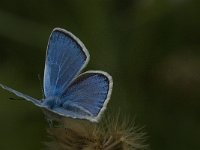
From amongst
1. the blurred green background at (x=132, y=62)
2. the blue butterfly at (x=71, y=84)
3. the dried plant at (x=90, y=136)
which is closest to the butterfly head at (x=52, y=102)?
the blue butterfly at (x=71, y=84)

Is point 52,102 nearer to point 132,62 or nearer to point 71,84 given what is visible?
point 71,84

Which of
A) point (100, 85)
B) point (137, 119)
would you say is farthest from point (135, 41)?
point (100, 85)

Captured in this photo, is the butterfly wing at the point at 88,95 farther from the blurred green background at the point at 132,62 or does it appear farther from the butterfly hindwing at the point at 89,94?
the blurred green background at the point at 132,62

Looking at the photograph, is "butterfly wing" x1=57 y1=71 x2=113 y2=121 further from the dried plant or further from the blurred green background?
the blurred green background

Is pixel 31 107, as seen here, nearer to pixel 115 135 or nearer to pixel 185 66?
pixel 185 66

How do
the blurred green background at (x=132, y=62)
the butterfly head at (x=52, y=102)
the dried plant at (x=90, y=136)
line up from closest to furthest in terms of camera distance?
the butterfly head at (x=52, y=102) < the dried plant at (x=90, y=136) < the blurred green background at (x=132, y=62)

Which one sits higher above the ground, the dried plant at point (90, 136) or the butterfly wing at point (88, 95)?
the butterfly wing at point (88, 95)
